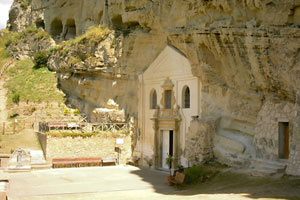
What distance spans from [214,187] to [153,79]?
11.6 m

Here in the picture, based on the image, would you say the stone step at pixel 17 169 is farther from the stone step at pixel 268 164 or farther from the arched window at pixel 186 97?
the stone step at pixel 268 164

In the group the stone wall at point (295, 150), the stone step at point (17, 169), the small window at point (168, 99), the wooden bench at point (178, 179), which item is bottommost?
the stone step at point (17, 169)

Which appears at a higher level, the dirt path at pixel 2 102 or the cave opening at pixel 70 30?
the cave opening at pixel 70 30

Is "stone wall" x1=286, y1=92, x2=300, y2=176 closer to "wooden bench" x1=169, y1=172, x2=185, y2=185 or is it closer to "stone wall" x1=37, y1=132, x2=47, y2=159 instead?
"wooden bench" x1=169, y1=172, x2=185, y2=185

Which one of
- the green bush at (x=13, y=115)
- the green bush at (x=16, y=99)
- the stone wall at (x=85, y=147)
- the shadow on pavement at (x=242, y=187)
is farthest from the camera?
the green bush at (x=16, y=99)

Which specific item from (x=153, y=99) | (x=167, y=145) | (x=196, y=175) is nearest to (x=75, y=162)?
(x=167, y=145)

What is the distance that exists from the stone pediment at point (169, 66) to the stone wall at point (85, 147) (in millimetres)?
4723

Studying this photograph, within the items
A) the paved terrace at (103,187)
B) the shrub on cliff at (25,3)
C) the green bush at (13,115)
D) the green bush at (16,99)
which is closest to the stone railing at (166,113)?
the paved terrace at (103,187)

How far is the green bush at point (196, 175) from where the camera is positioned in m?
19.4

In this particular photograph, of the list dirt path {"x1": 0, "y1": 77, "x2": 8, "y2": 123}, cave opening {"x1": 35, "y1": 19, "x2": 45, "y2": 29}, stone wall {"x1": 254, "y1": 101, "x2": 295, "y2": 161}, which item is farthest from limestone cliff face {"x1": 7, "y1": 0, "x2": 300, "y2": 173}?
cave opening {"x1": 35, "y1": 19, "x2": 45, "y2": 29}

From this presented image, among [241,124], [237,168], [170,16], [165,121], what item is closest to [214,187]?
[237,168]

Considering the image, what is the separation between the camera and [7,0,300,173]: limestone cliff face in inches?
683

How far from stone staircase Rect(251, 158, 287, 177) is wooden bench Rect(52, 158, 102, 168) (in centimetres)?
A: 1210

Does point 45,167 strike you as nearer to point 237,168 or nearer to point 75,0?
point 237,168
